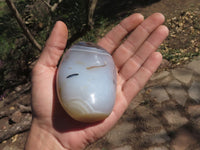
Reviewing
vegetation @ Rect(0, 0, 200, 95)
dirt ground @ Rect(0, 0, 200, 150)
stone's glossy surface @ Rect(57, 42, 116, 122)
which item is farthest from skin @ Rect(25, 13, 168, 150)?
vegetation @ Rect(0, 0, 200, 95)

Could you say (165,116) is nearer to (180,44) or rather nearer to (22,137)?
(180,44)

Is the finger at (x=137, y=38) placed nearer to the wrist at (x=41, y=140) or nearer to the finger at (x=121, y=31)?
the finger at (x=121, y=31)

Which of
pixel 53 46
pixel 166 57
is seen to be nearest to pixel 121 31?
pixel 53 46

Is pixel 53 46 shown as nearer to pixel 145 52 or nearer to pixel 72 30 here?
pixel 145 52

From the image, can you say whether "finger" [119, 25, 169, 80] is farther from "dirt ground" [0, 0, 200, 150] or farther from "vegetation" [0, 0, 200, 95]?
"vegetation" [0, 0, 200, 95]

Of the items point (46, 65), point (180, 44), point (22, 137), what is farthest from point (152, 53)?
point (22, 137)

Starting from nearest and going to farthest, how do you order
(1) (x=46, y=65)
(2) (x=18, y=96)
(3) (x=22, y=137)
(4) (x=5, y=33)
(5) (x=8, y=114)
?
1. (1) (x=46, y=65)
2. (3) (x=22, y=137)
3. (5) (x=8, y=114)
4. (2) (x=18, y=96)
5. (4) (x=5, y=33)

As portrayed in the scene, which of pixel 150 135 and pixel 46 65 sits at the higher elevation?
pixel 46 65
